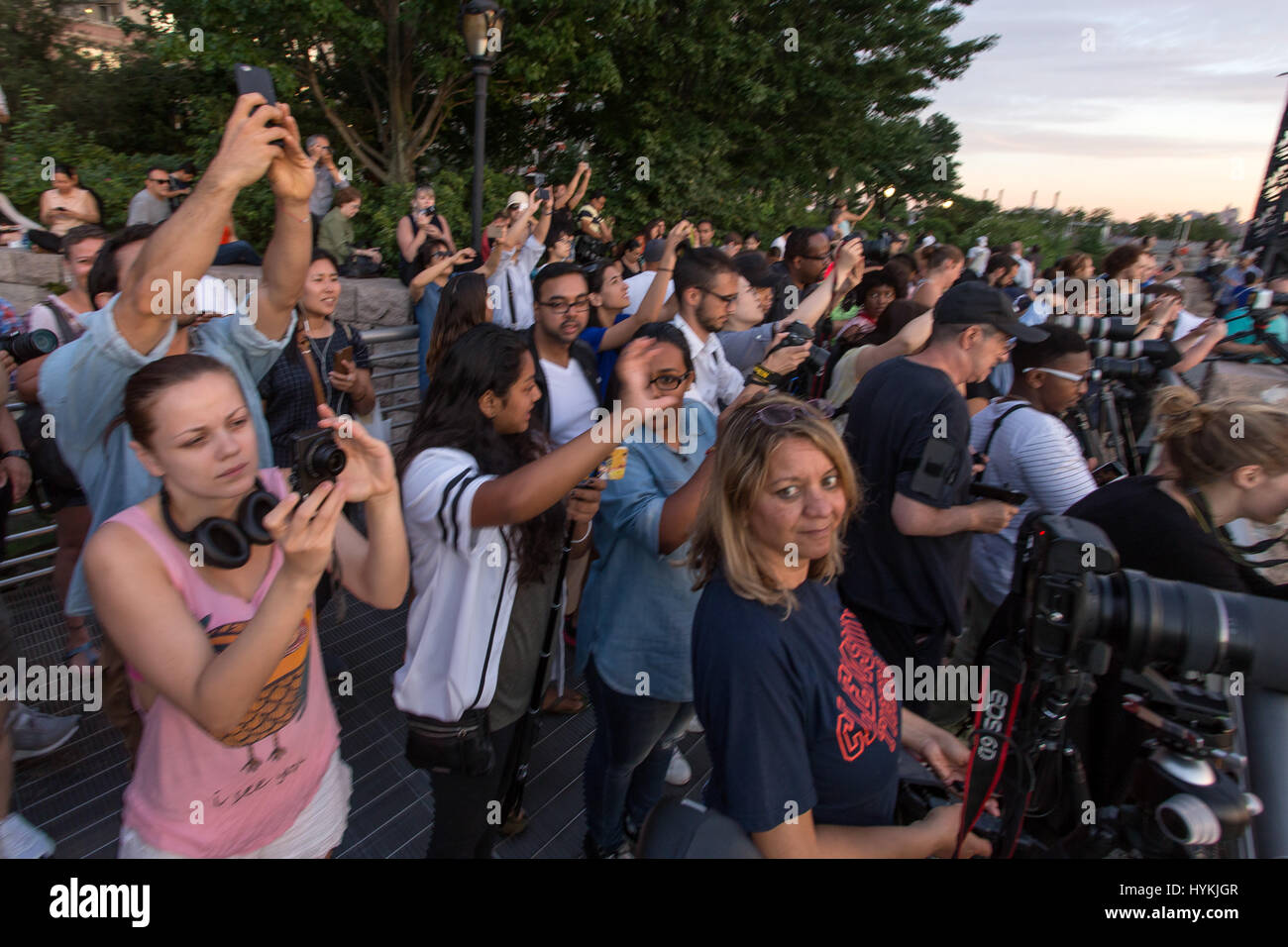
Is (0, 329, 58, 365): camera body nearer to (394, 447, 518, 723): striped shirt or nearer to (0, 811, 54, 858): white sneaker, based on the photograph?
(0, 811, 54, 858): white sneaker

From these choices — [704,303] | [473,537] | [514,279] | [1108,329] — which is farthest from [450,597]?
[1108,329]

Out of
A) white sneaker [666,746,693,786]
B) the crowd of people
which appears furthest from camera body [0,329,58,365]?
white sneaker [666,746,693,786]

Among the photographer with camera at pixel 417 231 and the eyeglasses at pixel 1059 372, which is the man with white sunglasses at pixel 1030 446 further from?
the photographer with camera at pixel 417 231

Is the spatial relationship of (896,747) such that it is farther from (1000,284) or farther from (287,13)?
(287,13)

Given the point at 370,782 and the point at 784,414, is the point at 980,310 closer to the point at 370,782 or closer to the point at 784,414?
the point at 784,414

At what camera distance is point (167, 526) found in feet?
5.14

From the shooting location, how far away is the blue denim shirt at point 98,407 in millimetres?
1885

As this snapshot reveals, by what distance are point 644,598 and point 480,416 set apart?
77cm

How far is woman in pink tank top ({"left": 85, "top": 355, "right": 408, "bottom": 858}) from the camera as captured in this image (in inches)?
54.7

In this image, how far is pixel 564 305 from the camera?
3.31 meters

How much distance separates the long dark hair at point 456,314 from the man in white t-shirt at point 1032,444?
2306mm

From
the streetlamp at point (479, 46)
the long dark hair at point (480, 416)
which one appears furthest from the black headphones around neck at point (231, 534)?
the streetlamp at point (479, 46)

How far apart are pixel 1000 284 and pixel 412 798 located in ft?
20.0

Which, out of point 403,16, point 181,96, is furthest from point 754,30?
point 181,96
